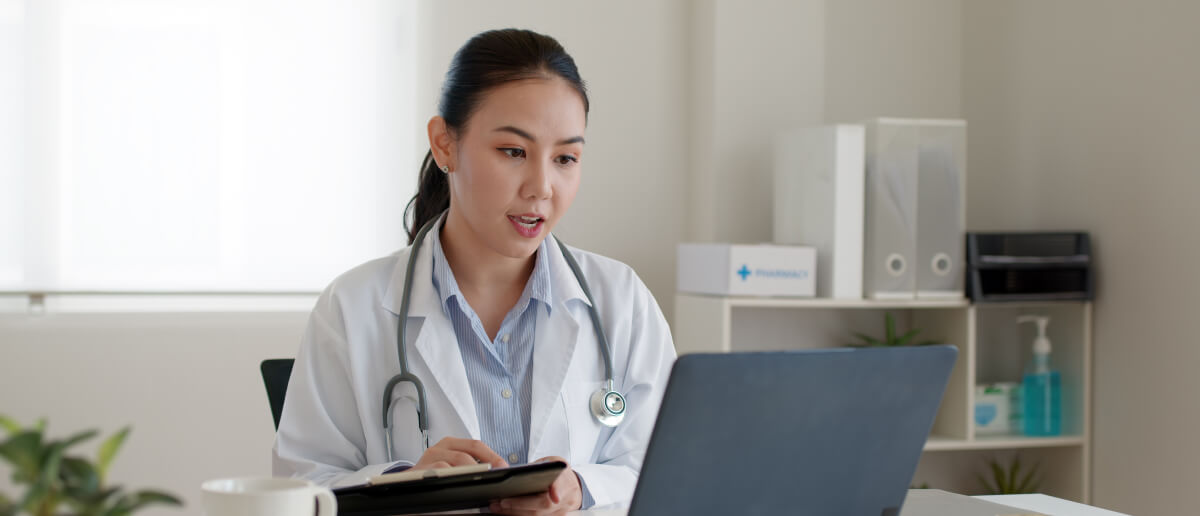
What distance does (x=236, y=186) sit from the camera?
264 cm

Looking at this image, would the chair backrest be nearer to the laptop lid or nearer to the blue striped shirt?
the blue striped shirt

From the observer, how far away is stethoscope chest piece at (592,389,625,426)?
1.43 metres

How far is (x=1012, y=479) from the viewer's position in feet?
8.82

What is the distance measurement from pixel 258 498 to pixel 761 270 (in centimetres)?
194

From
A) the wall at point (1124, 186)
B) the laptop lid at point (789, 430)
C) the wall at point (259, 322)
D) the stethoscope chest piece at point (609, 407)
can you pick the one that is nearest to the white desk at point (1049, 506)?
the laptop lid at point (789, 430)

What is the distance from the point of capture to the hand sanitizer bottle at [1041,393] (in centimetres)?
256

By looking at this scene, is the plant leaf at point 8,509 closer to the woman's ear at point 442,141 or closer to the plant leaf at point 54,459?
the plant leaf at point 54,459

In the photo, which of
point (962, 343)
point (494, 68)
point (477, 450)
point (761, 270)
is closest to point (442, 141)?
point (494, 68)

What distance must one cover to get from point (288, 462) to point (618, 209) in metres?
1.66

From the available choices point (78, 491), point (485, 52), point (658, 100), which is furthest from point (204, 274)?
point (78, 491)

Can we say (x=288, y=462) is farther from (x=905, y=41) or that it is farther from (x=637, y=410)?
(x=905, y=41)

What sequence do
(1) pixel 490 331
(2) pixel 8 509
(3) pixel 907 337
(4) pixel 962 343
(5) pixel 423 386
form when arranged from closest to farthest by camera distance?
(2) pixel 8 509
(5) pixel 423 386
(1) pixel 490 331
(4) pixel 962 343
(3) pixel 907 337

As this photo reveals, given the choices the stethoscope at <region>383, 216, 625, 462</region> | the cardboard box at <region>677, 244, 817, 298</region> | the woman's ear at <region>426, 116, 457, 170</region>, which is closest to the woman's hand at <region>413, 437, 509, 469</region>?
the stethoscope at <region>383, 216, 625, 462</region>

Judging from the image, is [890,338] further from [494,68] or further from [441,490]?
[441,490]
